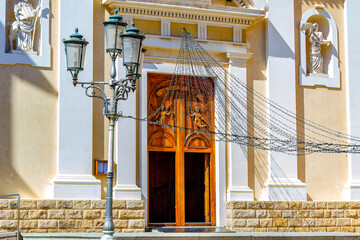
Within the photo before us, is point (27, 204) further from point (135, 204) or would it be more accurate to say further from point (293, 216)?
point (293, 216)

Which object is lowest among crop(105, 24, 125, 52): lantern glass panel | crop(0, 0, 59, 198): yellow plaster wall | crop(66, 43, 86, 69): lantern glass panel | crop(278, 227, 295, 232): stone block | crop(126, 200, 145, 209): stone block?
crop(278, 227, 295, 232): stone block

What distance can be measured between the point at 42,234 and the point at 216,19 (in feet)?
23.6

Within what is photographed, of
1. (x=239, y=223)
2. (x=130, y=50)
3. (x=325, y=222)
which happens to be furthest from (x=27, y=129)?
(x=325, y=222)

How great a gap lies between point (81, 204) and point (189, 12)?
224 inches

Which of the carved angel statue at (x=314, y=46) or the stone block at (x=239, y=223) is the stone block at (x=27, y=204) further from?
the carved angel statue at (x=314, y=46)

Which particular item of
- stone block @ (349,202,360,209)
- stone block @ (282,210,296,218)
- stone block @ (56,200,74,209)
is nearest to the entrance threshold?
stone block @ (282,210,296,218)

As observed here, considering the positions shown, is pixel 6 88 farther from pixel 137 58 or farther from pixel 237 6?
pixel 237 6

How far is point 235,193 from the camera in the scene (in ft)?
61.2

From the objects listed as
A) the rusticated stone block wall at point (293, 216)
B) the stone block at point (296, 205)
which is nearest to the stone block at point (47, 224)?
the rusticated stone block wall at point (293, 216)

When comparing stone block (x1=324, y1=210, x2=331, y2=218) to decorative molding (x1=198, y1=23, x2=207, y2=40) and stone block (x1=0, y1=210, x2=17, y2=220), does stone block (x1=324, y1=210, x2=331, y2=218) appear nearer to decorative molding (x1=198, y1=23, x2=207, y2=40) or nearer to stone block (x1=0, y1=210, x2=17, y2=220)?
decorative molding (x1=198, y1=23, x2=207, y2=40)

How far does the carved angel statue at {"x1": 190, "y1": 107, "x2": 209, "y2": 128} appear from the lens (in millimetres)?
18938

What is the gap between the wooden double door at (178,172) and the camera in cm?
1858

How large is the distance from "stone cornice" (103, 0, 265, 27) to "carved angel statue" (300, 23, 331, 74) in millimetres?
1568

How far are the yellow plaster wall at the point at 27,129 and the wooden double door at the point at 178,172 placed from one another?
2.72m
